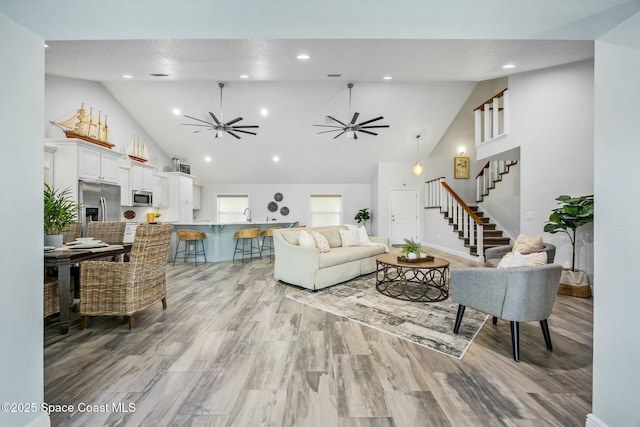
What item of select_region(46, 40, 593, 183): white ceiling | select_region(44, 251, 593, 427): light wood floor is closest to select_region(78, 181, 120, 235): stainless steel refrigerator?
select_region(46, 40, 593, 183): white ceiling

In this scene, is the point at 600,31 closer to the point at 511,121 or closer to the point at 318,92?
the point at 511,121

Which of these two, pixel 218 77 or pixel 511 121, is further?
pixel 511 121

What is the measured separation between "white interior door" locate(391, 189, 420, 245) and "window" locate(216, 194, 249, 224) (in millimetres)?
5090

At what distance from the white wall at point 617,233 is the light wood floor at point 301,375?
0.36 meters

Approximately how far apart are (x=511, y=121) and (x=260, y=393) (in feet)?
18.4

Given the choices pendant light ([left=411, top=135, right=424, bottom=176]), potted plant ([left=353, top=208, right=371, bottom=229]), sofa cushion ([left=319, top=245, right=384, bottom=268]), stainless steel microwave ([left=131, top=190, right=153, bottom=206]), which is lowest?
sofa cushion ([left=319, top=245, right=384, bottom=268])

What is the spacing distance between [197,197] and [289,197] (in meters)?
3.12

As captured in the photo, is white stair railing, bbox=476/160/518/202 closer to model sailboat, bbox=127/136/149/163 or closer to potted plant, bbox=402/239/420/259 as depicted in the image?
potted plant, bbox=402/239/420/259

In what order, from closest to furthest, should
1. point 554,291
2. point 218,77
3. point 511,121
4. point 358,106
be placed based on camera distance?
point 554,291
point 218,77
point 511,121
point 358,106

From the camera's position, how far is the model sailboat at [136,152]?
629 centimetres

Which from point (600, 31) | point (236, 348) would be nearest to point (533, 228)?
point (600, 31)

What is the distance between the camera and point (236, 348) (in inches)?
91.4

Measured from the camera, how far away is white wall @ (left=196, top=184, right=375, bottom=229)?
31.4ft

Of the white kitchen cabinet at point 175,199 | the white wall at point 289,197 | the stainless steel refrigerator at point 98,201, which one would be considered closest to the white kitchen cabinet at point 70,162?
the stainless steel refrigerator at point 98,201
